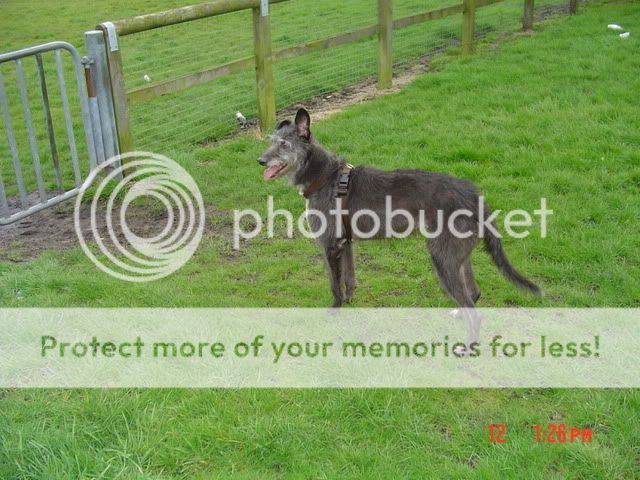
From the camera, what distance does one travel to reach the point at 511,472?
11.4 feet

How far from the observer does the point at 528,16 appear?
13742 mm

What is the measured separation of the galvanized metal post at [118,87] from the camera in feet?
22.9

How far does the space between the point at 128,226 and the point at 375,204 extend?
2.92m

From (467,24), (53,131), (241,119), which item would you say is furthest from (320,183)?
(467,24)

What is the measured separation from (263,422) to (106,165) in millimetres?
4367

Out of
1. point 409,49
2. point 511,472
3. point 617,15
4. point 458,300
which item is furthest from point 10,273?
point 617,15

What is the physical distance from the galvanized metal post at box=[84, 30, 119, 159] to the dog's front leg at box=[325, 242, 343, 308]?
3.36m

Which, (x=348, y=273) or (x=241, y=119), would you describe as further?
(x=241, y=119)

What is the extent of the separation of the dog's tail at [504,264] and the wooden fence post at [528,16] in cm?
1052

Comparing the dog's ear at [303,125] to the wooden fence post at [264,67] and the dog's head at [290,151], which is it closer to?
the dog's head at [290,151]

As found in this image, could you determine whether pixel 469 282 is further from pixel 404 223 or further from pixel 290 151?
pixel 290 151

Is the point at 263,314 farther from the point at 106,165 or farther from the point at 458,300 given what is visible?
the point at 106,165

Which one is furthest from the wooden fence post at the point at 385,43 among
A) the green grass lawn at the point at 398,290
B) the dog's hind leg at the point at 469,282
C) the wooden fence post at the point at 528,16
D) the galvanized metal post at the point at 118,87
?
the dog's hind leg at the point at 469,282

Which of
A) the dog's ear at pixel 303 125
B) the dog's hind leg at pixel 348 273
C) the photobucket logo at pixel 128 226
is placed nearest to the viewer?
the dog's ear at pixel 303 125
